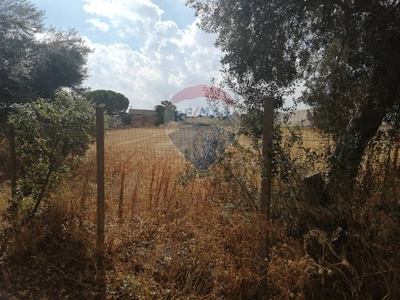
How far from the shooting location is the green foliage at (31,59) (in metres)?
9.18

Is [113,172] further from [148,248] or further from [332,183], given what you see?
[332,183]

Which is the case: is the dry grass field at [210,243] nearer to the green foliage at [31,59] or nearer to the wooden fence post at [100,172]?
the wooden fence post at [100,172]

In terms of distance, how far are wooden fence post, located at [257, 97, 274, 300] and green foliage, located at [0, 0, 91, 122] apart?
31.1 feet

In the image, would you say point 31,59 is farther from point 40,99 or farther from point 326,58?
point 326,58

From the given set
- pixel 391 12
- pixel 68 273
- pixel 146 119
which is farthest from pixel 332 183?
pixel 146 119

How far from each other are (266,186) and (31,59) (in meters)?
11.1

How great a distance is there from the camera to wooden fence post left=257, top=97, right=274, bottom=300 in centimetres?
254

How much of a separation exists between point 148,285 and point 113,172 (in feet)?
8.58

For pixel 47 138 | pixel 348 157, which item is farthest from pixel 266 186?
pixel 47 138

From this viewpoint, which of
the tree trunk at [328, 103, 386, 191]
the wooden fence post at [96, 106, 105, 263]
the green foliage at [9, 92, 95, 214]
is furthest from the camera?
the green foliage at [9, 92, 95, 214]

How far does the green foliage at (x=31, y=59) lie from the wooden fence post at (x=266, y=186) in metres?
9.49

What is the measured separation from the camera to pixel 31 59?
415 inches

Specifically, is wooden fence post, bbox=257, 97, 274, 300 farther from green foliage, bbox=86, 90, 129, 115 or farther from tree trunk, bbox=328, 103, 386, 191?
green foliage, bbox=86, 90, 129, 115

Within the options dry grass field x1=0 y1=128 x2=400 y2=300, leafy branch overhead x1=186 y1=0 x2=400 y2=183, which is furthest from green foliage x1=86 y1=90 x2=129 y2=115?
leafy branch overhead x1=186 y1=0 x2=400 y2=183
